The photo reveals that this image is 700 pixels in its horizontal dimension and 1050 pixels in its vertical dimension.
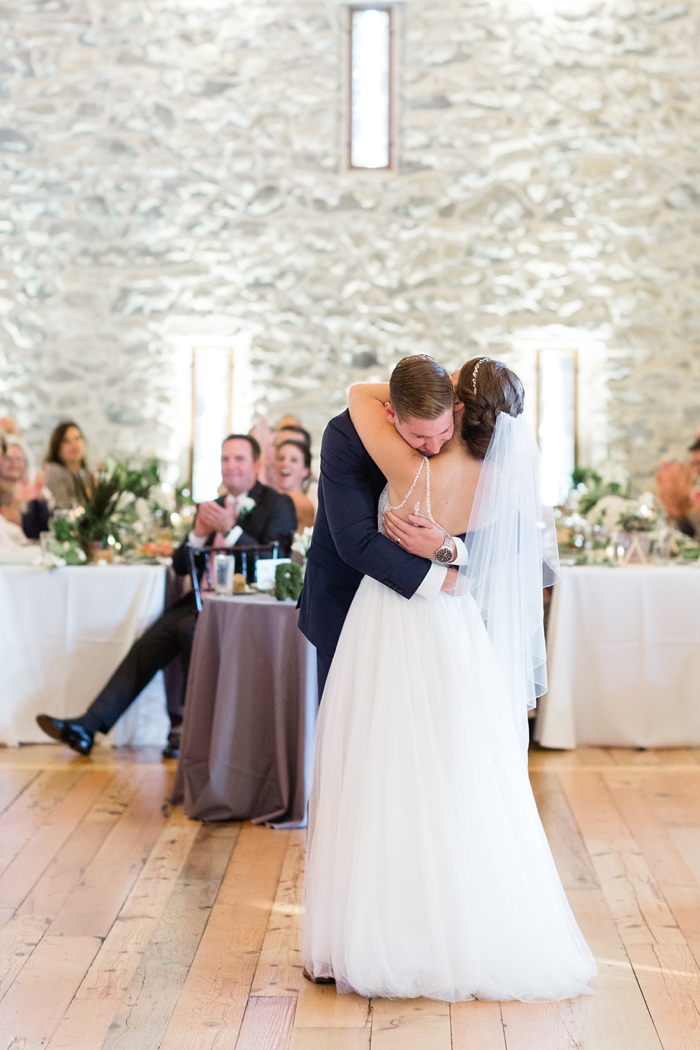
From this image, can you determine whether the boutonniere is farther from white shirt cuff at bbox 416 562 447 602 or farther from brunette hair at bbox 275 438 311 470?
white shirt cuff at bbox 416 562 447 602

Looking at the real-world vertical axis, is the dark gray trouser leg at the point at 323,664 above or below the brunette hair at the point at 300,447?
below

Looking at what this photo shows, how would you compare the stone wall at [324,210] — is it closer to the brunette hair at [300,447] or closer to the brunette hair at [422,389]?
the brunette hair at [300,447]

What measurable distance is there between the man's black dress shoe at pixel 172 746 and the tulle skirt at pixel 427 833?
221cm

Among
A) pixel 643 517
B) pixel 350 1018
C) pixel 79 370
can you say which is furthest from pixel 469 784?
pixel 79 370

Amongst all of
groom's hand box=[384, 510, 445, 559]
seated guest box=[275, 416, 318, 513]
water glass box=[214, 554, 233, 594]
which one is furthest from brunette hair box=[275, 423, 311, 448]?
groom's hand box=[384, 510, 445, 559]

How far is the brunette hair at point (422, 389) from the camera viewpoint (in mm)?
2322

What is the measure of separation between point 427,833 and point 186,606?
2592 millimetres

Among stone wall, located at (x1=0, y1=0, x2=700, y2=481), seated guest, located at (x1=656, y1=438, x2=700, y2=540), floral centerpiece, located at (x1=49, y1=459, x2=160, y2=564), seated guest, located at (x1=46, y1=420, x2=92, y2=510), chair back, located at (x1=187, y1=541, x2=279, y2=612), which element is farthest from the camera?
stone wall, located at (x1=0, y1=0, x2=700, y2=481)

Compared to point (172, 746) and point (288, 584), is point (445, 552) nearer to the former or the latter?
point (288, 584)

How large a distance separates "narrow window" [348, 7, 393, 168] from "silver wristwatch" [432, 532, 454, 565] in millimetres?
6928

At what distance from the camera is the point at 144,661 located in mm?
4695

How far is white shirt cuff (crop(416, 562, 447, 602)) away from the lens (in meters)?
2.53

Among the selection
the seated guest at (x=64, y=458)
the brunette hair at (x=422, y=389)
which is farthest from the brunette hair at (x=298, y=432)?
the brunette hair at (x=422, y=389)

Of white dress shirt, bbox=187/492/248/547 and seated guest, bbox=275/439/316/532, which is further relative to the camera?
seated guest, bbox=275/439/316/532
